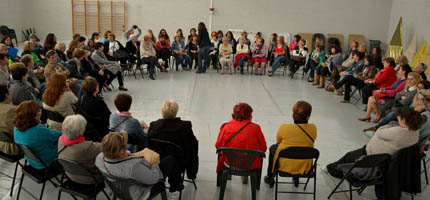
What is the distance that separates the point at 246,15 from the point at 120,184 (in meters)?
11.2

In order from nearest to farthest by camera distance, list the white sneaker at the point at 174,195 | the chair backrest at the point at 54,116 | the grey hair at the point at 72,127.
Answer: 1. the grey hair at the point at 72,127
2. the white sneaker at the point at 174,195
3. the chair backrest at the point at 54,116

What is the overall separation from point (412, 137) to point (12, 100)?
426cm

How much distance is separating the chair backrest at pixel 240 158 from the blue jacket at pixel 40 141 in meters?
1.39

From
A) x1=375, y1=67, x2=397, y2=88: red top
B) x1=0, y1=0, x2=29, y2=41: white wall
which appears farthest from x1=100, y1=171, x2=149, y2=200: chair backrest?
x1=0, y1=0, x2=29, y2=41: white wall

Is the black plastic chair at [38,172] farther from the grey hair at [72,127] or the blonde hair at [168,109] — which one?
the blonde hair at [168,109]

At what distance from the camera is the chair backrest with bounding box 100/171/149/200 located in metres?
2.44

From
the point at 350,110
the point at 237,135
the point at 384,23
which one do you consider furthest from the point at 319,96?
the point at 384,23

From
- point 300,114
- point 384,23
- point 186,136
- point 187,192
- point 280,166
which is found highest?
point 384,23

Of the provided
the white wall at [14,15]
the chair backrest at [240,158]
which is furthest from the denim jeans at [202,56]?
the white wall at [14,15]

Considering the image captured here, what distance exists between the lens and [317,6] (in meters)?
12.9

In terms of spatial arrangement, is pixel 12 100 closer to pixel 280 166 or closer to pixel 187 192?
pixel 187 192

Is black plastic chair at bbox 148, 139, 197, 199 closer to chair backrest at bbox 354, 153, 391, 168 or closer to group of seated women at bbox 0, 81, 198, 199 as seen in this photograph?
group of seated women at bbox 0, 81, 198, 199

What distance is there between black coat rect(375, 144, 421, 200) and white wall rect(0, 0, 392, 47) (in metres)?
10.5

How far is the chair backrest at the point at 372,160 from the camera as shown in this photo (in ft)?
9.39
